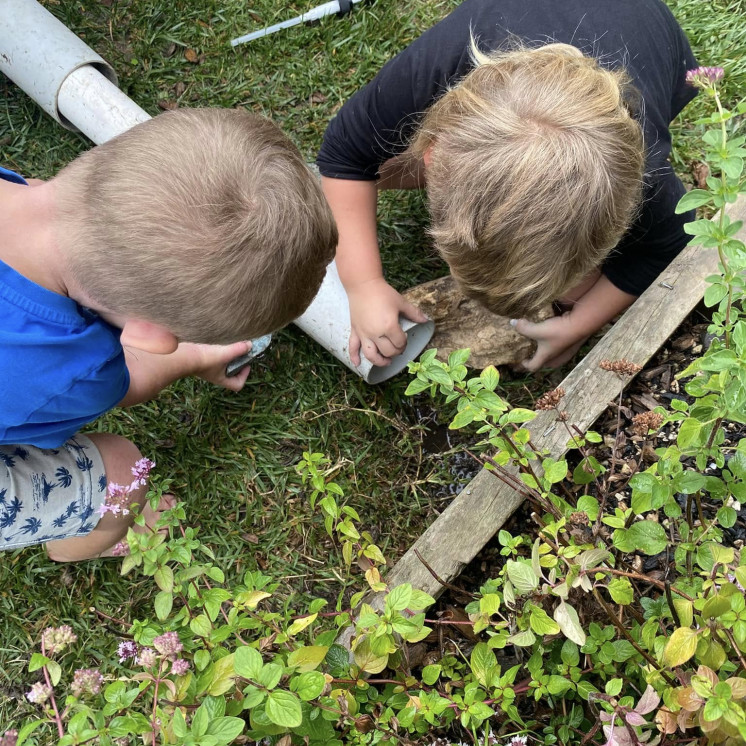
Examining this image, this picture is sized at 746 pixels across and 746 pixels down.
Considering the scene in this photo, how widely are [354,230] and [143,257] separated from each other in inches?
39.4

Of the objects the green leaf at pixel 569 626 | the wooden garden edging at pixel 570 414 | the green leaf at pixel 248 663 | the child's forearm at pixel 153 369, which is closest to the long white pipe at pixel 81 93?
the child's forearm at pixel 153 369

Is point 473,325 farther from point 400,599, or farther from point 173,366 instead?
point 400,599

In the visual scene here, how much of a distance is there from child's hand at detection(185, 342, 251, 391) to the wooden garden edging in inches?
34.7

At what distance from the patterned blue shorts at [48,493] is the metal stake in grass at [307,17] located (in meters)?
1.82

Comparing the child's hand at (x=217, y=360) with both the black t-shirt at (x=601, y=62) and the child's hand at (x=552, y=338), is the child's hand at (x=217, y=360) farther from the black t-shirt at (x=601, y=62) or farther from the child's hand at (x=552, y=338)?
the child's hand at (x=552, y=338)

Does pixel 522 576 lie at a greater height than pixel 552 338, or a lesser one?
greater

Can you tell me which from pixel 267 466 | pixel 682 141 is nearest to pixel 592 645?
pixel 267 466

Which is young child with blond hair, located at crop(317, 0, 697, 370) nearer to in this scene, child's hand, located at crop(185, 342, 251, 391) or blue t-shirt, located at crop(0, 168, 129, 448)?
child's hand, located at crop(185, 342, 251, 391)

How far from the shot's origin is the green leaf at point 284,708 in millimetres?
953

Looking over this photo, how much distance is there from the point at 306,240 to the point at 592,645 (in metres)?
0.99

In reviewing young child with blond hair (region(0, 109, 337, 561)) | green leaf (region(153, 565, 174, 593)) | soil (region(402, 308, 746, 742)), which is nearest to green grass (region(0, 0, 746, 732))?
soil (region(402, 308, 746, 742))

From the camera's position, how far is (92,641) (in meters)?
2.13

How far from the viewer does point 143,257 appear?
1346 mm

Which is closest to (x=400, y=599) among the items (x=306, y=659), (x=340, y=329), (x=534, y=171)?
(x=306, y=659)
